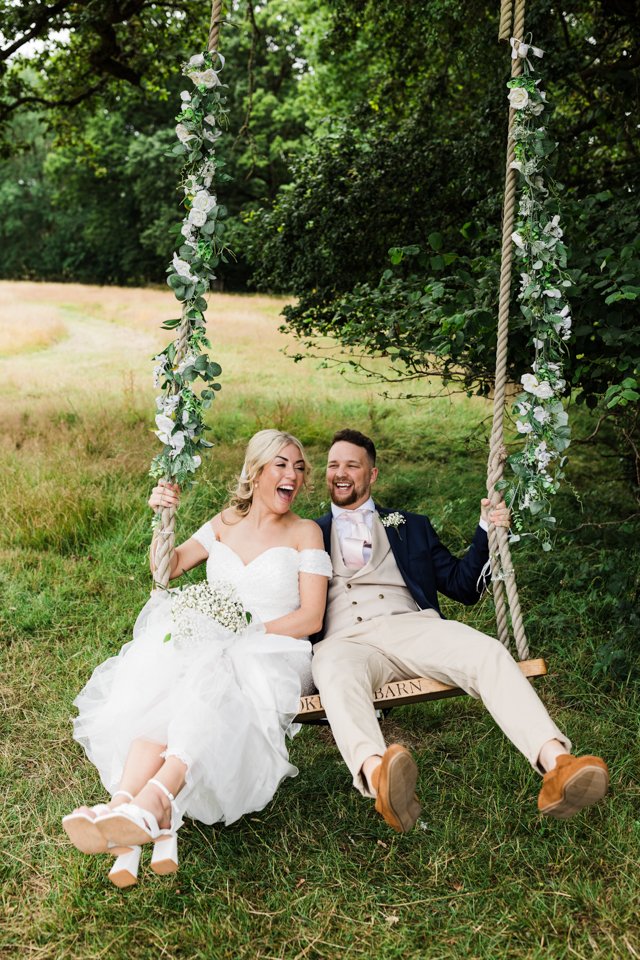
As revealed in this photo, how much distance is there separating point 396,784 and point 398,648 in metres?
0.80

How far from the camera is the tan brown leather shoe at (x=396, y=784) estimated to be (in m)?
2.44

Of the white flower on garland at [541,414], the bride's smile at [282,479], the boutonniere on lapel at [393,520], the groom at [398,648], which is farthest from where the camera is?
the boutonniere on lapel at [393,520]

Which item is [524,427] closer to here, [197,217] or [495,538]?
[495,538]

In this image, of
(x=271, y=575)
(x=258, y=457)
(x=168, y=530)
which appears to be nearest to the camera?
(x=168, y=530)

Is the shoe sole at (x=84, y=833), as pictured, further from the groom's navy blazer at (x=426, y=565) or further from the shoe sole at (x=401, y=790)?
the groom's navy blazer at (x=426, y=565)

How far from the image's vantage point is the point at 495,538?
Answer: 127 inches

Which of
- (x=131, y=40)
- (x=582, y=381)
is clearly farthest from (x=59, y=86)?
(x=582, y=381)

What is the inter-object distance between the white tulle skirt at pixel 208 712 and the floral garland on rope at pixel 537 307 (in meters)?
1.10

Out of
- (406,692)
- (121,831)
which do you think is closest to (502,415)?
(406,692)

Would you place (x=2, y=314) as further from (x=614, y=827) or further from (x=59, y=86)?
(x=614, y=827)

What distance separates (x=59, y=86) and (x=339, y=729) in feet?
28.8

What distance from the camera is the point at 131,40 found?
8.91 metres

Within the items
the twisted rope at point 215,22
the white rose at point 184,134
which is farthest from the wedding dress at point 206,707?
the twisted rope at point 215,22

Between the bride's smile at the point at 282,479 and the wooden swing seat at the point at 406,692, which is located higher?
the bride's smile at the point at 282,479
